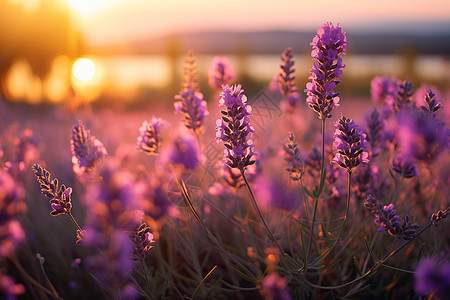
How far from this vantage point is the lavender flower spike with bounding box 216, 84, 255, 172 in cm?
149

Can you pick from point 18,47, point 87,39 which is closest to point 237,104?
point 18,47

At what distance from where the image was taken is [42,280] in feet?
8.02

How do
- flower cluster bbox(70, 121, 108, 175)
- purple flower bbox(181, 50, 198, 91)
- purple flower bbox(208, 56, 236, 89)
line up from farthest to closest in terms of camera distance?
purple flower bbox(208, 56, 236, 89), purple flower bbox(181, 50, 198, 91), flower cluster bbox(70, 121, 108, 175)

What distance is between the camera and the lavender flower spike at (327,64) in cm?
155

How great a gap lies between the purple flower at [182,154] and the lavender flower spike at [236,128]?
234mm

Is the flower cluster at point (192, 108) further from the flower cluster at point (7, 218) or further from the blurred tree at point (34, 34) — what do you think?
the blurred tree at point (34, 34)

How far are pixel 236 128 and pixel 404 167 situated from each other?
970mm

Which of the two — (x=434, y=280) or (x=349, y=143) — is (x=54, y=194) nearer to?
(x=349, y=143)

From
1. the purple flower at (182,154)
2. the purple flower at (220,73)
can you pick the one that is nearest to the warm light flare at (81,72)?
the purple flower at (220,73)

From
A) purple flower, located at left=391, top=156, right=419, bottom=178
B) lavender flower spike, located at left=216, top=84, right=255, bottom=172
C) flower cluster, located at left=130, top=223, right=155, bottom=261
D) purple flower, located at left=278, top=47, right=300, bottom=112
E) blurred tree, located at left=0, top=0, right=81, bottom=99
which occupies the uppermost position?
blurred tree, located at left=0, top=0, right=81, bottom=99

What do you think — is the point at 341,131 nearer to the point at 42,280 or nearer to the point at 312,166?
the point at 312,166

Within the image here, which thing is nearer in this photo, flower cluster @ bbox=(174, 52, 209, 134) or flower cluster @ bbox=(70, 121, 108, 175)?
flower cluster @ bbox=(70, 121, 108, 175)

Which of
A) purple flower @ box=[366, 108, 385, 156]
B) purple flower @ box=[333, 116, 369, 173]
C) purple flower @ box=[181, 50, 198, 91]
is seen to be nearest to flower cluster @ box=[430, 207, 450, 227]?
purple flower @ box=[333, 116, 369, 173]

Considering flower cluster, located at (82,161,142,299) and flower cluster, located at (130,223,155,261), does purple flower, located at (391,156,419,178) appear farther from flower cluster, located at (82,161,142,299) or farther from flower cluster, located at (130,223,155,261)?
flower cluster, located at (82,161,142,299)
